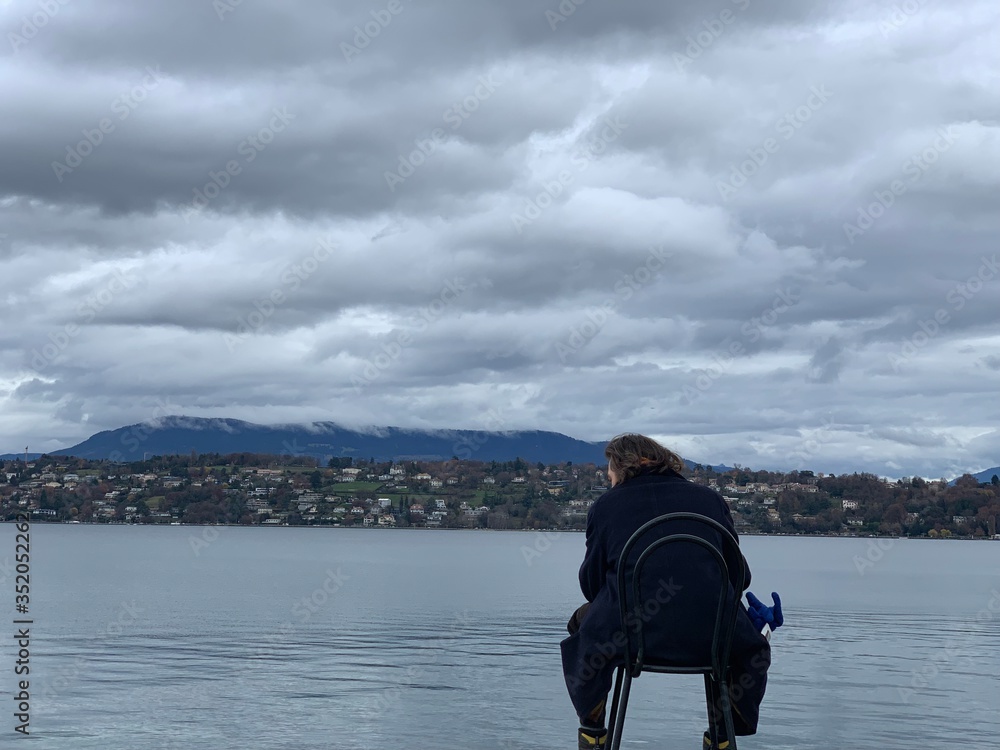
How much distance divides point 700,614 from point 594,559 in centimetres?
66

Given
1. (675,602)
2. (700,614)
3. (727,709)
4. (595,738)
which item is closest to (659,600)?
(675,602)

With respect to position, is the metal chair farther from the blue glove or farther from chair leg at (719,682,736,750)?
the blue glove

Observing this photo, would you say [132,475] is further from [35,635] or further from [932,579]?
[35,635]

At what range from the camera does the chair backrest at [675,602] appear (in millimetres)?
5473

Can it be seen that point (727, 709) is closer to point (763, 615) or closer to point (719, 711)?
point (719, 711)

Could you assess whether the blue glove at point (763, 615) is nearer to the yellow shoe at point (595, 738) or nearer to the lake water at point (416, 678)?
the yellow shoe at point (595, 738)

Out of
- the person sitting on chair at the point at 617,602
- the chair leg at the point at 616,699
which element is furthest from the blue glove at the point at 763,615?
the chair leg at the point at 616,699

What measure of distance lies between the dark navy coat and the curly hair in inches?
1.7

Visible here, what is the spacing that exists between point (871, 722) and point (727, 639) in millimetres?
12670

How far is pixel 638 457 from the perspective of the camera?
6.03m

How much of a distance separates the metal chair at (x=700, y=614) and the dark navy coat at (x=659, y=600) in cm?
3

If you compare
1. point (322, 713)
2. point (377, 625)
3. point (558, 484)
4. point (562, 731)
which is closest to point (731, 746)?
point (562, 731)

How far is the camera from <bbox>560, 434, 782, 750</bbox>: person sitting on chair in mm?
5727

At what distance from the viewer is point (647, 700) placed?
1825cm
